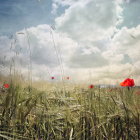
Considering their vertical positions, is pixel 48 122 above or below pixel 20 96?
below

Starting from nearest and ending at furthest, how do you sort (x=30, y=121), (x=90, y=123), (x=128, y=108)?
(x=128, y=108) → (x=90, y=123) → (x=30, y=121)

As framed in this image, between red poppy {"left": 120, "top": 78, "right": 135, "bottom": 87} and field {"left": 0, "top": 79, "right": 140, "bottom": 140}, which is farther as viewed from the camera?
red poppy {"left": 120, "top": 78, "right": 135, "bottom": 87}

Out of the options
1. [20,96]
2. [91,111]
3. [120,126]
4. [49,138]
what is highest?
[20,96]

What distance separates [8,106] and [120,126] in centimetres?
109

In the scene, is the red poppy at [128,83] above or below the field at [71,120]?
above

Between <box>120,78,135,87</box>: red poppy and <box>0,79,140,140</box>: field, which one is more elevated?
<box>120,78,135,87</box>: red poppy

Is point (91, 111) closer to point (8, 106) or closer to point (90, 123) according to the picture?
point (90, 123)

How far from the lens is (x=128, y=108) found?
166cm

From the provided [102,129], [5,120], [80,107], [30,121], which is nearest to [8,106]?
[5,120]

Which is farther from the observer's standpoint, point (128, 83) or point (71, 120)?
point (128, 83)

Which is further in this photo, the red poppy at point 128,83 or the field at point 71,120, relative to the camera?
the red poppy at point 128,83

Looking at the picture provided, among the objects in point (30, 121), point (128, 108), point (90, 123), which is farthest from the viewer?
point (30, 121)

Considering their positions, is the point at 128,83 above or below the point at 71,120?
above

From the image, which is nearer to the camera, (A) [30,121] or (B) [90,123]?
(B) [90,123]
